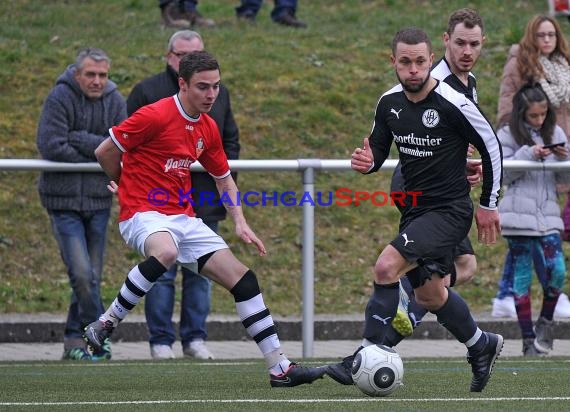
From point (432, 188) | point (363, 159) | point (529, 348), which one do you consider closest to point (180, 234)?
point (363, 159)

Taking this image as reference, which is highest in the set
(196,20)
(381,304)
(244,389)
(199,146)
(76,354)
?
(196,20)

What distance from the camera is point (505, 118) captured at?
38.9 ft

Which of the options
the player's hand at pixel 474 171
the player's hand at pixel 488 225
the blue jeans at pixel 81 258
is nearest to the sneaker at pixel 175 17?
the blue jeans at pixel 81 258

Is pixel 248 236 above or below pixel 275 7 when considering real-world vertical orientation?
below

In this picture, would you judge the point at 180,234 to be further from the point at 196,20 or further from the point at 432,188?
the point at 196,20

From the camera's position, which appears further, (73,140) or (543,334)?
(543,334)

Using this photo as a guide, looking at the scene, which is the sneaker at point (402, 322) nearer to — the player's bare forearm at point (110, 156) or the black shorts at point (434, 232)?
the black shorts at point (434, 232)

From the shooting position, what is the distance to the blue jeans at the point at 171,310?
11.1m

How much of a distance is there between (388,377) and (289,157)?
8069 millimetres

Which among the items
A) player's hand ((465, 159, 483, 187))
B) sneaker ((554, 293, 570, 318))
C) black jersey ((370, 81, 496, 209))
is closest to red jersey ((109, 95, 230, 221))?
black jersey ((370, 81, 496, 209))

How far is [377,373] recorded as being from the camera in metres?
7.71

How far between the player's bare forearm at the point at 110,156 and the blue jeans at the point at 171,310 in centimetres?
214

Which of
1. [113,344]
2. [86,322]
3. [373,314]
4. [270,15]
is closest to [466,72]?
[373,314]

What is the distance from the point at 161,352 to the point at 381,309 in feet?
11.2
